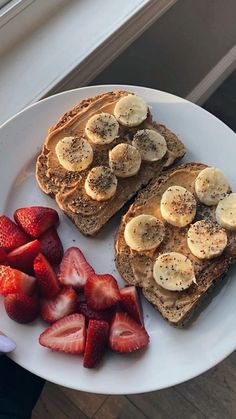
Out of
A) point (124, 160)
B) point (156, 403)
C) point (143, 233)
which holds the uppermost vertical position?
point (124, 160)

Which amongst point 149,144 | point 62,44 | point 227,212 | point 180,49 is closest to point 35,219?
point 149,144

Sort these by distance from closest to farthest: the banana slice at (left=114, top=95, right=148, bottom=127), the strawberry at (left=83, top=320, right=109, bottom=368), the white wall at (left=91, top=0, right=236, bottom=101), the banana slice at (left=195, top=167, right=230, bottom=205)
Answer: the strawberry at (left=83, top=320, right=109, bottom=368)
the banana slice at (left=195, top=167, right=230, bottom=205)
the banana slice at (left=114, top=95, right=148, bottom=127)
the white wall at (left=91, top=0, right=236, bottom=101)

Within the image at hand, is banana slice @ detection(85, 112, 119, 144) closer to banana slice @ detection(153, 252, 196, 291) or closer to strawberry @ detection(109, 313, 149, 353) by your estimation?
banana slice @ detection(153, 252, 196, 291)

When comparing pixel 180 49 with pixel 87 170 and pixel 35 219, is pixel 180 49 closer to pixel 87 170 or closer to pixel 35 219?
pixel 87 170

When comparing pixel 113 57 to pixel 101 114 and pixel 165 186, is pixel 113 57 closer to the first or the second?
pixel 101 114

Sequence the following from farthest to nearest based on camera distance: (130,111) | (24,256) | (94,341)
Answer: (130,111) → (24,256) → (94,341)

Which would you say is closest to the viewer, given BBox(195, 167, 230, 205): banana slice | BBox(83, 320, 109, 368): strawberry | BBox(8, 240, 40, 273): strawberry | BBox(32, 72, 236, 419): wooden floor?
BBox(83, 320, 109, 368): strawberry

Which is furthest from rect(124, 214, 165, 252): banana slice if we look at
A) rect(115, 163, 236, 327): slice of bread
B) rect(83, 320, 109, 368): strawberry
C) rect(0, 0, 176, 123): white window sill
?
rect(0, 0, 176, 123): white window sill
